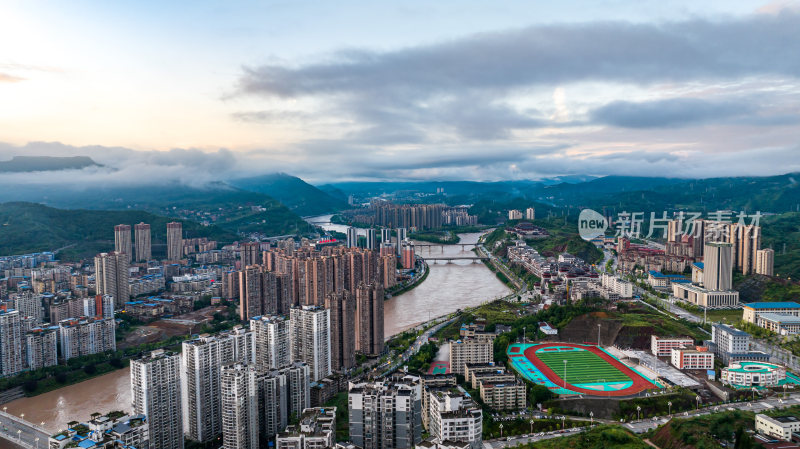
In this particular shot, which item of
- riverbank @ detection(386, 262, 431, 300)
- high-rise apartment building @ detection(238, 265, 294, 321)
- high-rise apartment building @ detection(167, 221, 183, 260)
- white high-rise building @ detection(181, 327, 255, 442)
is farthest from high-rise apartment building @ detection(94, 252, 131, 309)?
white high-rise building @ detection(181, 327, 255, 442)

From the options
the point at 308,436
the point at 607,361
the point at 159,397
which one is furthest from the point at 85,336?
the point at 607,361

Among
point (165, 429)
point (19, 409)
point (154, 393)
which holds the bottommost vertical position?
point (19, 409)

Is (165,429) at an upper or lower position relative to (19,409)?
upper

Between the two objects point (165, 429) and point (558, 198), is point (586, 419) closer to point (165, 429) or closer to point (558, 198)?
point (165, 429)

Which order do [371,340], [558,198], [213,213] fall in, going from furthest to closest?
[558,198], [213,213], [371,340]

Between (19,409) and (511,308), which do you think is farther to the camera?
(511,308)

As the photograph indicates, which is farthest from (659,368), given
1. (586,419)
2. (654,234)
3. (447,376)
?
(654,234)

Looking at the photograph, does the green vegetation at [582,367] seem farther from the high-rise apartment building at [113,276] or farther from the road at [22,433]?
Answer: the high-rise apartment building at [113,276]

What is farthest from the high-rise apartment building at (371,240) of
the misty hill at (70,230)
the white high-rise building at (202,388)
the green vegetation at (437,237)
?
the white high-rise building at (202,388)
